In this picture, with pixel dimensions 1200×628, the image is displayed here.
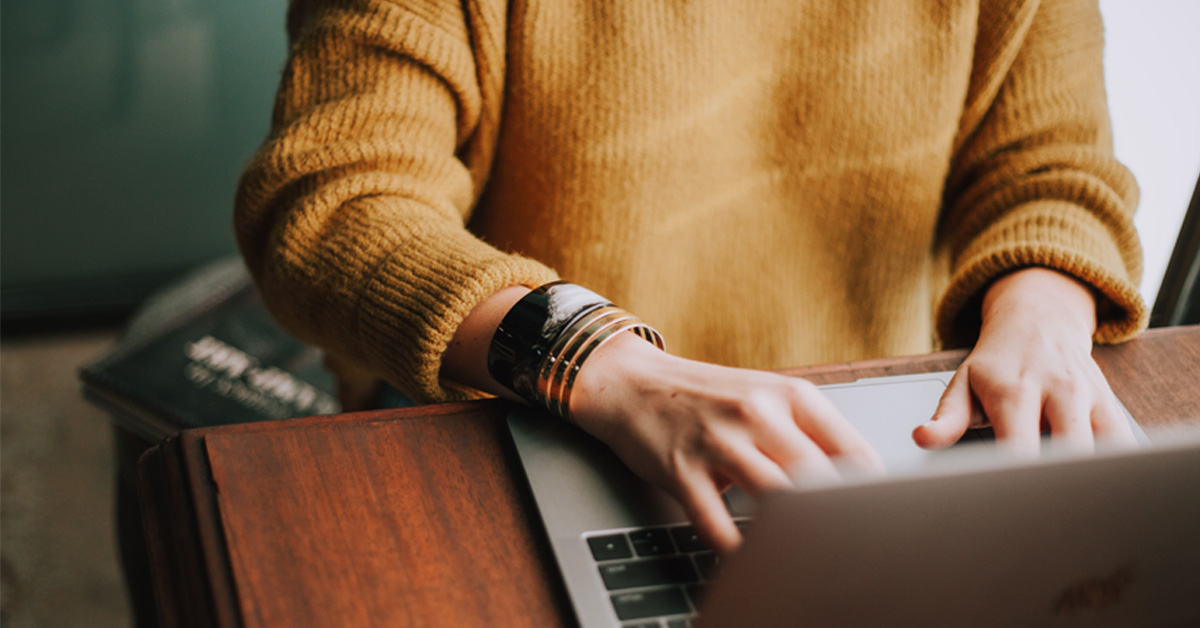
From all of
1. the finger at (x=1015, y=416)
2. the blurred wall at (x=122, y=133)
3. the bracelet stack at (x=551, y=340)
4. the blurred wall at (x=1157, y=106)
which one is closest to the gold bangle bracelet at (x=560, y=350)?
the bracelet stack at (x=551, y=340)

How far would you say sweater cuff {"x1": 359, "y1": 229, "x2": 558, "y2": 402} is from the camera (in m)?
0.46

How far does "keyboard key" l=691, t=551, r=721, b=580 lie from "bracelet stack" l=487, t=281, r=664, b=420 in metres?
0.11

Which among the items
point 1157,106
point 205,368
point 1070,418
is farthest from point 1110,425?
point 205,368

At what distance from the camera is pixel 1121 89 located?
95cm

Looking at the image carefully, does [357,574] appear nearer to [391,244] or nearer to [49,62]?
[391,244]

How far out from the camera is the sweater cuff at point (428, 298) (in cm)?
46

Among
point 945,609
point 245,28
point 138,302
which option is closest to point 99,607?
point 138,302

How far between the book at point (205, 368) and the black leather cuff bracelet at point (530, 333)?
774 millimetres

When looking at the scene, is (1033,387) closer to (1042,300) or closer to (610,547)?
(1042,300)

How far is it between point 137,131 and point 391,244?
1327 mm

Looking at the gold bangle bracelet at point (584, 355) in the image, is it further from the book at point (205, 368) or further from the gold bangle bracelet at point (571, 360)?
the book at point (205, 368)

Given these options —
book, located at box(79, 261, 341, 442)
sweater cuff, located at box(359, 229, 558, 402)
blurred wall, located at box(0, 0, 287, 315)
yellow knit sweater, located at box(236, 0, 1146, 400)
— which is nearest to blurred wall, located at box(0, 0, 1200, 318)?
blurred wall, located at box(0, 0, 287, 315)

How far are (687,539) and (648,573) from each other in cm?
3

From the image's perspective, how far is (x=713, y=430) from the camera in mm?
383
